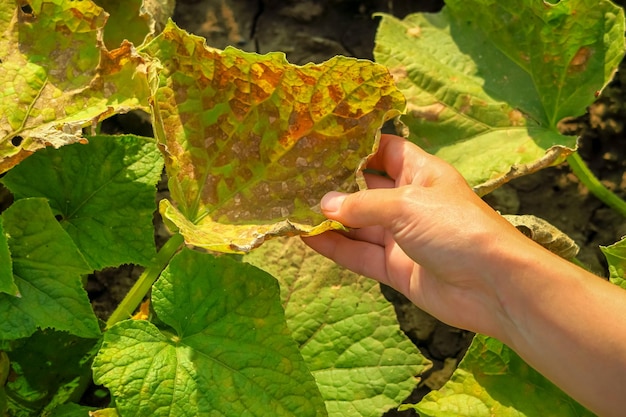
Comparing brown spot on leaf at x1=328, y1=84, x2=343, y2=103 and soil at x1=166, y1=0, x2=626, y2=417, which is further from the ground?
brown spot on leaf at x1=328, y1=84, x2=343, y2=103

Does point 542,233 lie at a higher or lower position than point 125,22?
lower

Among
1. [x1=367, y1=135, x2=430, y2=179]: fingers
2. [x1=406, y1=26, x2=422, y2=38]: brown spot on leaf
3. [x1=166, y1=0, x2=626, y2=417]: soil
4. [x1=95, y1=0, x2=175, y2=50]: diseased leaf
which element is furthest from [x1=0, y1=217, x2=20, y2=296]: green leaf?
[x1=406, y1=26, x2=422, y2=38]: brown spot on leaf

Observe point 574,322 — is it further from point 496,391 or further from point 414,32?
point 414,32

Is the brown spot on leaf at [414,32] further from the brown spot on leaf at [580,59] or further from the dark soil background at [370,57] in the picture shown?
the brown spot on leaf at [580,59]

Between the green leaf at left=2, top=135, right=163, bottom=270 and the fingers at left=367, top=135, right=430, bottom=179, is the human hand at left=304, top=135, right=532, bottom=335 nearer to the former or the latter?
the fingers at left=367, top=135, right=430, bottom=179

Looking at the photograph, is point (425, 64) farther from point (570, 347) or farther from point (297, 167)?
point (570, 347)

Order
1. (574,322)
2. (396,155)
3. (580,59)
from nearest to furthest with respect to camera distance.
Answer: (574,322)
(396,155)
(580,59)

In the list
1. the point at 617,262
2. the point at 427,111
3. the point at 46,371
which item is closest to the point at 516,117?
the point at 427,111
